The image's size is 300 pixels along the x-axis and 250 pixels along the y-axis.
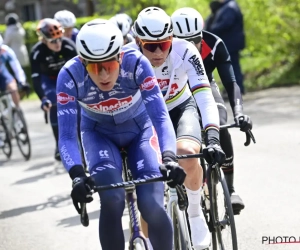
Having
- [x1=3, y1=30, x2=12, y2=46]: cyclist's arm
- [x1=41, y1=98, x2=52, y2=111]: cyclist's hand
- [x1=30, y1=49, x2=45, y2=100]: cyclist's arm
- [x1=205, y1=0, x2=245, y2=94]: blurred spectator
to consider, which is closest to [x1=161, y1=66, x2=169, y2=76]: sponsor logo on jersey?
[x1=41, y1=98, x2=52, y2=111]: cyclist's hand

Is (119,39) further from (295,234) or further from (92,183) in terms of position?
(295,234)

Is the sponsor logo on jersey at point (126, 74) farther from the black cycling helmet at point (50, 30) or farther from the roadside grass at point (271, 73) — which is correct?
the roadside grass at point (271, 73)

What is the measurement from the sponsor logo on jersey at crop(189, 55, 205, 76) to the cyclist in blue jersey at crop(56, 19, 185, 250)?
645 millimetres

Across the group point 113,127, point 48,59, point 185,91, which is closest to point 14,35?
point 48,59

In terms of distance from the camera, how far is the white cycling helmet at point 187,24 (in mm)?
7047

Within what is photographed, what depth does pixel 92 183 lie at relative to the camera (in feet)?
16.8

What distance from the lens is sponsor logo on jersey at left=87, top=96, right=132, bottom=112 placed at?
227 inches

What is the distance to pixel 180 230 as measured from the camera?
565cm

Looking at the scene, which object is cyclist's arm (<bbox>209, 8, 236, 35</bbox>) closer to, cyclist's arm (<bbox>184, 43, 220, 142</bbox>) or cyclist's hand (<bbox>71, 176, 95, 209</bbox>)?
cyclist's arm (<bbox>184, 43, 220, 142</bbox>)

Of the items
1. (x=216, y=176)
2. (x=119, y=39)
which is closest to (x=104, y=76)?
(x=119, y=39)

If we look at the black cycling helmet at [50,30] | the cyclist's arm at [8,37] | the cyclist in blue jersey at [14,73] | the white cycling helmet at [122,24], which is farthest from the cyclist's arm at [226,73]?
the cyclist's arm at [8,37]

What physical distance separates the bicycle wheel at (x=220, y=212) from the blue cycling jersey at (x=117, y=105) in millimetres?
700

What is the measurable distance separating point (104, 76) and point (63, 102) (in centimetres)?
34

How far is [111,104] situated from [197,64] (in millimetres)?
963
